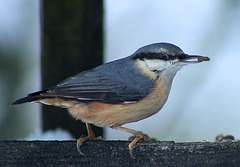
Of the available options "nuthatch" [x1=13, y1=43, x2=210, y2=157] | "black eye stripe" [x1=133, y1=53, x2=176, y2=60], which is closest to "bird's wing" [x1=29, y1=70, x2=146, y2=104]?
"nuthatch" [x1=13, y1=43, x2=210, y2=157]

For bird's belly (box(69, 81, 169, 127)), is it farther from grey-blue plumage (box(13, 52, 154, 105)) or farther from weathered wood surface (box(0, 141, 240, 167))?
weathered wood surface (box(0, 141, 240, 167))

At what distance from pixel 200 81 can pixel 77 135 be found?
5.41 feet

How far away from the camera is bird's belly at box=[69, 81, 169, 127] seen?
2.52 m

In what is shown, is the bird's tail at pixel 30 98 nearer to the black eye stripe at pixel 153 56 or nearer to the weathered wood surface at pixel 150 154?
the weathered wood surface at pixel 150 154

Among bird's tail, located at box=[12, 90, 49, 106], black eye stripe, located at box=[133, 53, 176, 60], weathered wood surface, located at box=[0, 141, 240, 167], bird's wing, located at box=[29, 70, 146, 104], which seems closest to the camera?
weathered wood surface, located at box=[0, 141, 240, 167]

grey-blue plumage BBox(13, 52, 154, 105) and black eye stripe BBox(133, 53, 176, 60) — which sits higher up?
black eye stripe BBox(133, 53, 176, 60)

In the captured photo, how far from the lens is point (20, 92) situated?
4.26 meters

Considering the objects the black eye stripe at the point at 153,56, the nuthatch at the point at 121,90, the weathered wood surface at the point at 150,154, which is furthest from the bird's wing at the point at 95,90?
the weathered wood surface at the point at 150,154

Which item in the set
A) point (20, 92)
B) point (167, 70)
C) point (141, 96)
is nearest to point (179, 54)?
point (167, 70)

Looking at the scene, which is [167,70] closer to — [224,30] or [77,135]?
[77,135]

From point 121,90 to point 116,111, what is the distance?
17 centimetres

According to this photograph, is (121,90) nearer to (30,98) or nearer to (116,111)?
(116,111)

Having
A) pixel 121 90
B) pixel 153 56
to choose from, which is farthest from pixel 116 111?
pixel 153 56

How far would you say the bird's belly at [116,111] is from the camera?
Result: 99.1 inches
